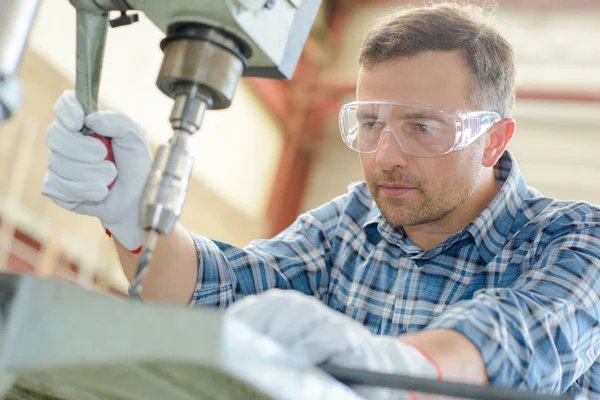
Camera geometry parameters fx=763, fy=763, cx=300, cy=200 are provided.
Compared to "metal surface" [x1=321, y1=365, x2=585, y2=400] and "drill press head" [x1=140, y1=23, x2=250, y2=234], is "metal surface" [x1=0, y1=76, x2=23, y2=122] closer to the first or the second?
"drill press head" [x1=140, y1=23, x2=250, y2=234]

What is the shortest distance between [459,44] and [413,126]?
26cm

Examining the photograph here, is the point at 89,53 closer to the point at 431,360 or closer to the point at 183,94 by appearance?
the point at 183,94

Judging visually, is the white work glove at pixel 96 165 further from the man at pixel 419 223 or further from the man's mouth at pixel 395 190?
the man's mouth at pixel 395 190

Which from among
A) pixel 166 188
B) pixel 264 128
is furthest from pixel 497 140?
pixel 264 128

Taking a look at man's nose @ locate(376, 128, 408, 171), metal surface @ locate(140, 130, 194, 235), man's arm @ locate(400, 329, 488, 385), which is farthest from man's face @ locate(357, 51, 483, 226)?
metal surface @ locate(140, 130, 194, 235)

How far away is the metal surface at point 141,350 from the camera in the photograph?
2.06 ft

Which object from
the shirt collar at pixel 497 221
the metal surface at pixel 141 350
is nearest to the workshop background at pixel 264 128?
the shirt collar at pixel 497 221

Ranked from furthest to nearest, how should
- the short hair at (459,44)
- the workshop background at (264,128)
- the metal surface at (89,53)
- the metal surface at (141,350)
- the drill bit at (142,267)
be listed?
1. the workshop background at (264,128)
2. the short hair at (459,44)
3. the metal surface at (89,53)
4. the drill bit at (142,267)
5. the metal surface at (141,350)

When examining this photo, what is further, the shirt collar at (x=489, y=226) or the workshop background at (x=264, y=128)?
the workshop background at (x=264, y=128)

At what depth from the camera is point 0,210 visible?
389 cm

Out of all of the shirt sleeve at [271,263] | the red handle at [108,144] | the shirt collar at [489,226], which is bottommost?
the shirt sleeve at [271,263]

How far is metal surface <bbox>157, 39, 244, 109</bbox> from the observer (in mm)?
990

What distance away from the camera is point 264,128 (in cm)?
615

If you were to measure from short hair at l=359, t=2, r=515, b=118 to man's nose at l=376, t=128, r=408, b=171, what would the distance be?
0.19 metres
